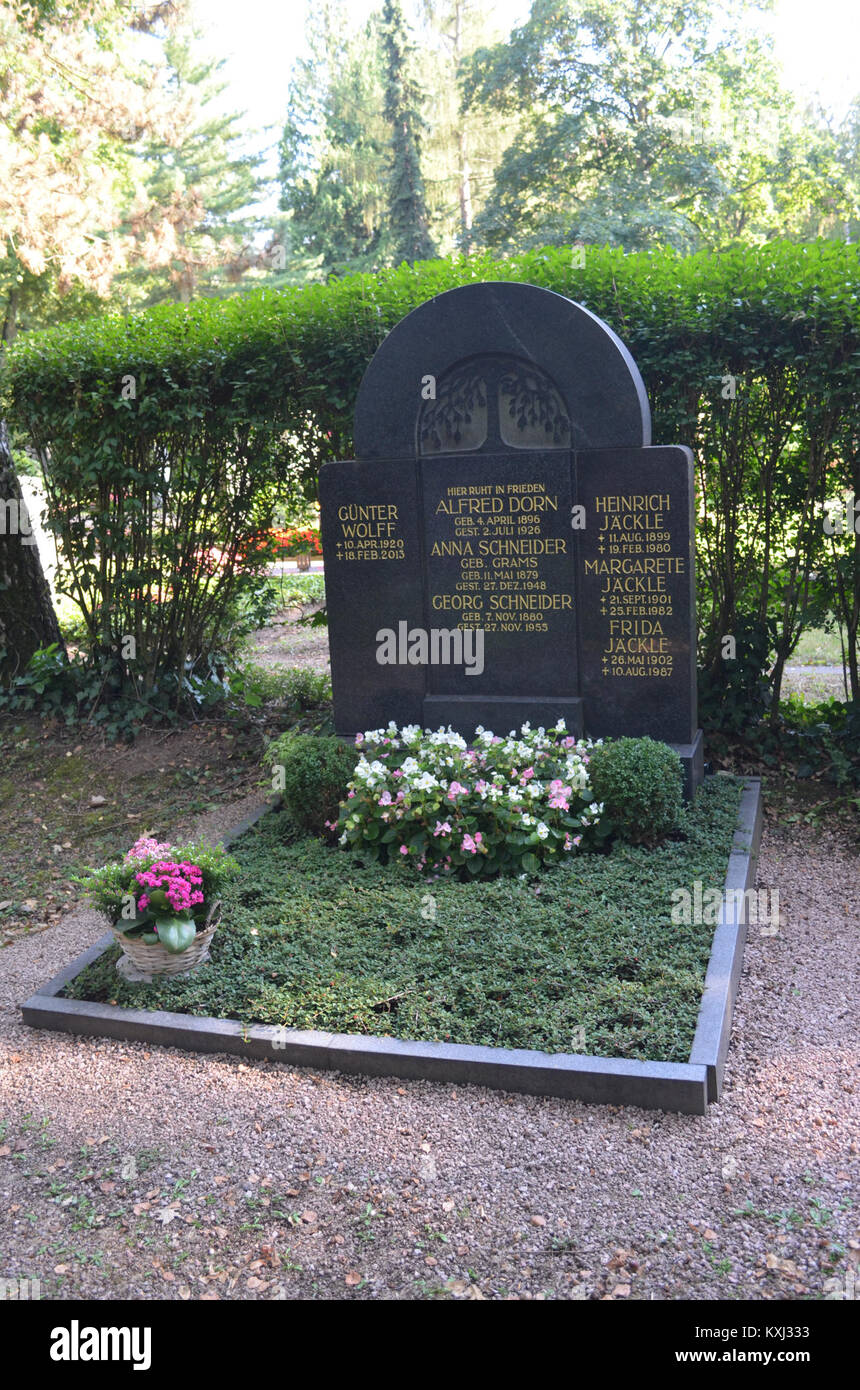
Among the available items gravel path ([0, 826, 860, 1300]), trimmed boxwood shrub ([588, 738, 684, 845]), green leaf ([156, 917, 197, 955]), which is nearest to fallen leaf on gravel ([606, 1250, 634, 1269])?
gravel path ([0, 826, 860, 1300])

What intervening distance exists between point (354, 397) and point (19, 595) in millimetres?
3540

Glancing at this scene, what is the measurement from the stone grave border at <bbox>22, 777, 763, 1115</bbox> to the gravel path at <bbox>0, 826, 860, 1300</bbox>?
6cm

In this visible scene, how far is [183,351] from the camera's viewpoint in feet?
23.9

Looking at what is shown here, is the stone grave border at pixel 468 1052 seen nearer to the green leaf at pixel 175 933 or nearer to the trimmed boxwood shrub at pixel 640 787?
the green leaf at pixel 175 933

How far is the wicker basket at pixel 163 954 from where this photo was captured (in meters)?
4.38

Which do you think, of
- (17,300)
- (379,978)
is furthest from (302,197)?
(379,978)

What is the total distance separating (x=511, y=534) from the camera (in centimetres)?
613

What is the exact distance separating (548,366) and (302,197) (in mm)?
33566

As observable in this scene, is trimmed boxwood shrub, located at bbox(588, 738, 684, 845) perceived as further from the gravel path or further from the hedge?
the hedge

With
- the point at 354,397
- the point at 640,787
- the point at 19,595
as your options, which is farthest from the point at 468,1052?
the point at 19,595

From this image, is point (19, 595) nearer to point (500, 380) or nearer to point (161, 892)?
point (500, 380)

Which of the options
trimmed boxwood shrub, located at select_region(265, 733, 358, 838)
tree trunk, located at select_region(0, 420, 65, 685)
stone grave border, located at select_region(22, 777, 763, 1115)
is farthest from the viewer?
tree trunk, located at select_region(0, 420, 65, 685)

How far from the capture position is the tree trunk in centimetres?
852

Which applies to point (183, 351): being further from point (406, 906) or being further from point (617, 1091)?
point (617, 1091)
